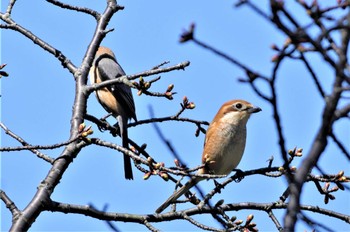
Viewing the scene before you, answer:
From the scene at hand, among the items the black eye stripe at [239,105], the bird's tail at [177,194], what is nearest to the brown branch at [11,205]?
the bird's tail at [177,194]

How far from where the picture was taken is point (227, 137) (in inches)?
263

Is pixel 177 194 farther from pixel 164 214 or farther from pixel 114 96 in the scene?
pixel 114 96

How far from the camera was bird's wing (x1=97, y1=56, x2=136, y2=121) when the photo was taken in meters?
8.63

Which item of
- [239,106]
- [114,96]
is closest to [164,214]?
[239,106]

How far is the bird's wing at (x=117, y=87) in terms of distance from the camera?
8633 mm

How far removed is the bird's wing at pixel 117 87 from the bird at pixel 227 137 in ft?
6.38

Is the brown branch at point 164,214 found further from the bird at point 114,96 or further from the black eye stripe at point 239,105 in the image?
the bird at point 114,96

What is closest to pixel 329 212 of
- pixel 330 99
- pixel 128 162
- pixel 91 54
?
pixel 91 54

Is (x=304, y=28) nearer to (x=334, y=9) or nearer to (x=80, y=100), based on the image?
(x=334, y=9)

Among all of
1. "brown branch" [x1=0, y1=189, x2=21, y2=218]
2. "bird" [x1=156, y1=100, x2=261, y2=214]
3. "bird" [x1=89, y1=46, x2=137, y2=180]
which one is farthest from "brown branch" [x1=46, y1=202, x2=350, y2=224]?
"bird" [x1=89, y1=46, x2=137, y2=180]

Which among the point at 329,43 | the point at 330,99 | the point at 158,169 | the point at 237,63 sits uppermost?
the point at 158,169

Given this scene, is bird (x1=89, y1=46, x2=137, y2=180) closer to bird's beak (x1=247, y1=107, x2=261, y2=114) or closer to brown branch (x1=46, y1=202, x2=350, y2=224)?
bird's beak (x1=247, y1=107, x2=261, y2=114)

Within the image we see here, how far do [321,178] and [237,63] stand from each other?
242 cm

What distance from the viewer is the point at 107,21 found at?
6.09 meters
